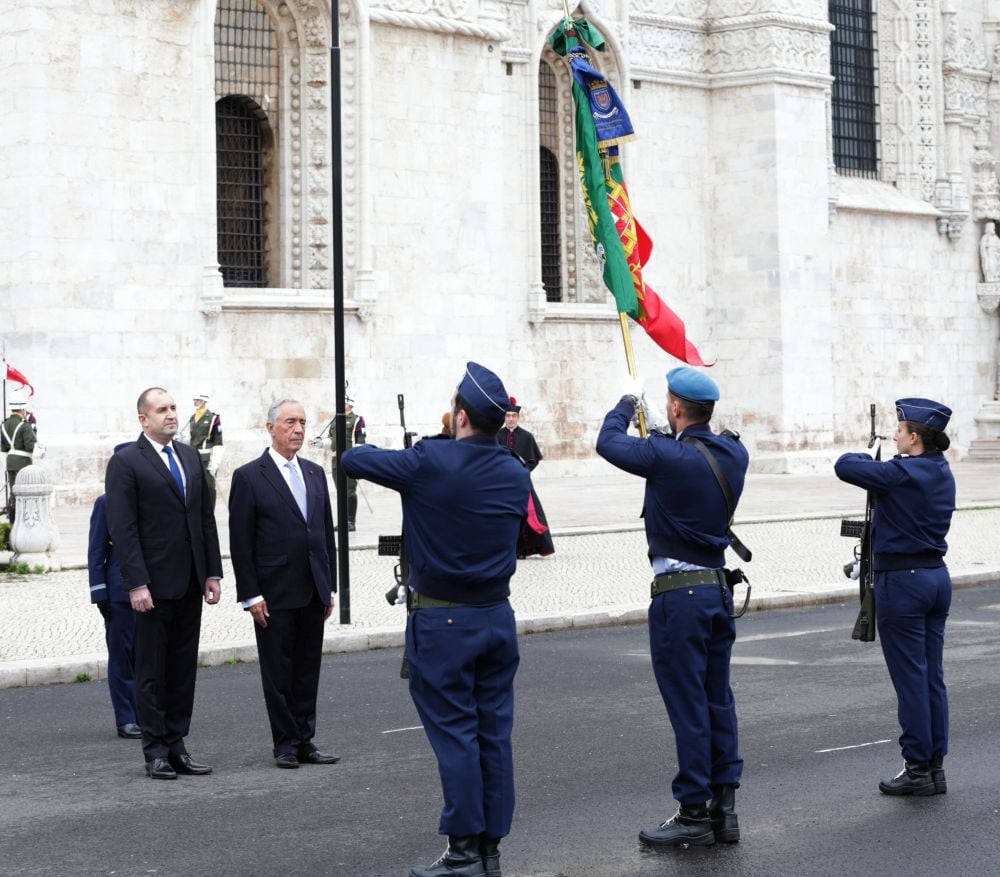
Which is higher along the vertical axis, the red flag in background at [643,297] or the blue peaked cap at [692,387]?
the red flag in background at [643,297]

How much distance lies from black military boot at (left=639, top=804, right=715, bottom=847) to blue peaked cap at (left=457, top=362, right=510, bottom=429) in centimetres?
182

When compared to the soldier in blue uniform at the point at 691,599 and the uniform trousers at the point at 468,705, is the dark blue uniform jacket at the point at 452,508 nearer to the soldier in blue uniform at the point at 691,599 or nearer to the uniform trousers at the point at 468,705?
the uniform trousers at the point at 468,705

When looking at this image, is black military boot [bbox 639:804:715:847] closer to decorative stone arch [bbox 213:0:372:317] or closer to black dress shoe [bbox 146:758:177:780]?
black dress shoe [bbox 146:758:177:780]

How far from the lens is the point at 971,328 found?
38.2 m

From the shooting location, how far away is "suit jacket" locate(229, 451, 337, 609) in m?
8.99

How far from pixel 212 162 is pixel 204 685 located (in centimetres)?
1551

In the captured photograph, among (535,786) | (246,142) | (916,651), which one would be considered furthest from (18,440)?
(916,651)

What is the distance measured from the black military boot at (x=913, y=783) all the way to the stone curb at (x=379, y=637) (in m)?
5.76

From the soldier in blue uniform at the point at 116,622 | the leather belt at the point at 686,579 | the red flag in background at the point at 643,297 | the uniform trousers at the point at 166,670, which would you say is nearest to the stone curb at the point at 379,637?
the soldier in blue uniform at the point at 116,622

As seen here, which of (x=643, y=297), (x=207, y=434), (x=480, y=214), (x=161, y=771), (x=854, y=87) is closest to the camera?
(x=161, y=771)

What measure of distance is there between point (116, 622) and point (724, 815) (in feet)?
13.1

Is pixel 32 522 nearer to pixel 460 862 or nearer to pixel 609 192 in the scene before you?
pixel 609 192

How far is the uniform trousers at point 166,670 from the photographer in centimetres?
882

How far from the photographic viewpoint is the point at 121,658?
10.0 metres
